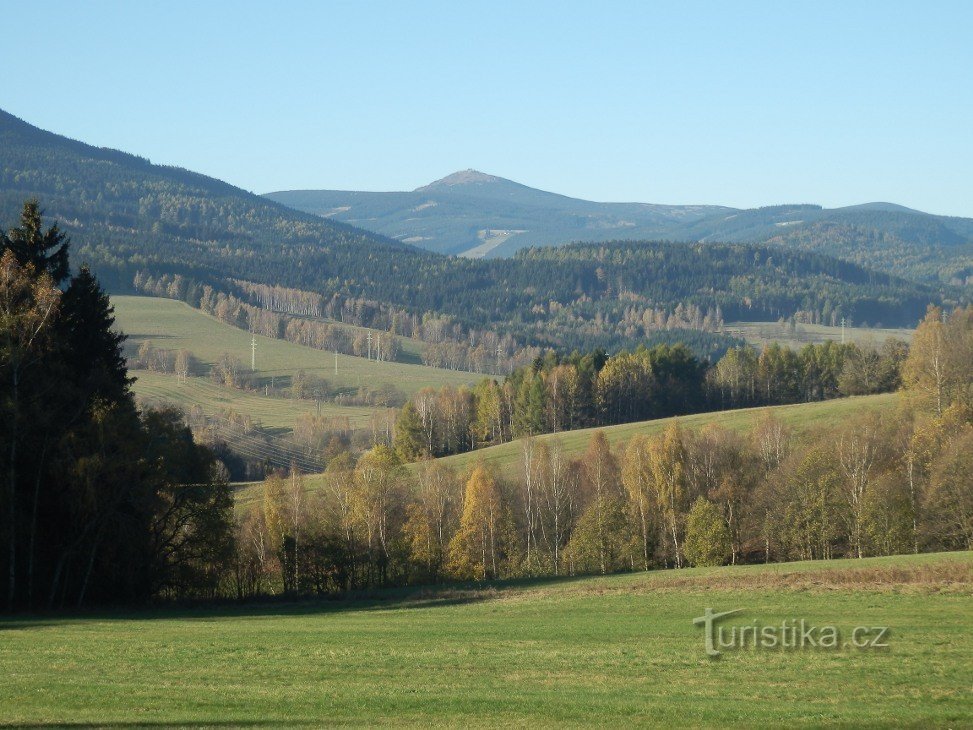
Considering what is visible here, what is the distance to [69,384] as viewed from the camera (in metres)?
40.6

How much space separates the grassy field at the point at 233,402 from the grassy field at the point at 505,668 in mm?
111238

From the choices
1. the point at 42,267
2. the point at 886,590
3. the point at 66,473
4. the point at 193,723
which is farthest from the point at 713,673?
the point at 42,267

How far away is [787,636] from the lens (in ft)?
93.1

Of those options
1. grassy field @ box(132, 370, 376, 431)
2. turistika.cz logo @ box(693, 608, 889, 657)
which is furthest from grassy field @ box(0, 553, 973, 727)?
grassy field @ box(132, 370, 376, 431)

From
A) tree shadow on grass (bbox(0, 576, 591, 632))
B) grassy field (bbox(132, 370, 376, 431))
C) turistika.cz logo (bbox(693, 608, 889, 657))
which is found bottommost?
tree shadow on grass (bbox(0, 576, 591, 632))

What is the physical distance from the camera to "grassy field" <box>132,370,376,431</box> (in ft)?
495

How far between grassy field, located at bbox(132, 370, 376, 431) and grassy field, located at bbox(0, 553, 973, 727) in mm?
Answer: 111238

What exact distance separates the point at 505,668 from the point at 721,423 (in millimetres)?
76004

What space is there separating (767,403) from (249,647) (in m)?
113

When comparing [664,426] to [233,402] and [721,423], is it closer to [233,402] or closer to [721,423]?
[721,423]

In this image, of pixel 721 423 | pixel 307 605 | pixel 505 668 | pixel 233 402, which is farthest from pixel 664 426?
pixel 233 402

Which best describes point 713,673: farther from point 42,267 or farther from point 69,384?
point 42,267

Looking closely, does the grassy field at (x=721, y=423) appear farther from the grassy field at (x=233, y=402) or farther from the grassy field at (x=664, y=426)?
the grassy field at (x=233, y=402)

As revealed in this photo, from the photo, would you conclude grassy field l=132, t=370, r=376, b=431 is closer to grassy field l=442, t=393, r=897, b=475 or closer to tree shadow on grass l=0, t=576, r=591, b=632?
grassy field l=442, t=393, r=897, b=475
